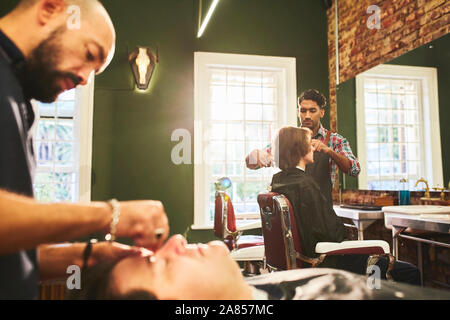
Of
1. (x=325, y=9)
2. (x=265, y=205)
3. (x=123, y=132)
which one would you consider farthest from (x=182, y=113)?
(x=325, y=9)

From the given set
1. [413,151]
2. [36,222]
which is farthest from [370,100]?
[36,222]

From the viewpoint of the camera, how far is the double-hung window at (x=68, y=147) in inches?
122

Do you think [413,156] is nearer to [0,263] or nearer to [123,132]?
[123,132]

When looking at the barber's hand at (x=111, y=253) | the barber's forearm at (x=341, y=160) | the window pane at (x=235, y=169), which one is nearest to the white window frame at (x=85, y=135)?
the window pane at (x=235, y=169)

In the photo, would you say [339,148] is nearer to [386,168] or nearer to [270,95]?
[386,168]

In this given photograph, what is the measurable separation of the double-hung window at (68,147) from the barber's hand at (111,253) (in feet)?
7.59

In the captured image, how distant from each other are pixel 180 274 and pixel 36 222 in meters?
0.46

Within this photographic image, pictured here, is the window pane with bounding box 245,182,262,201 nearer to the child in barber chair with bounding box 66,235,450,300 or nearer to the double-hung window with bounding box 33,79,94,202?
the double-hung window with bounding box 33,79,94,202

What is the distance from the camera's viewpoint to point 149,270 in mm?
942

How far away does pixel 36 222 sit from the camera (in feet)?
2.05

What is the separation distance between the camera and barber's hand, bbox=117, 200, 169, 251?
75 centimetres

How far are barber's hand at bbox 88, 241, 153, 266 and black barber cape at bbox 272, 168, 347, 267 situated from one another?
1306mm

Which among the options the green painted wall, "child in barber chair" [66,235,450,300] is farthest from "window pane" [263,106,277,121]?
"child in barber chair" [66,235,450,300]

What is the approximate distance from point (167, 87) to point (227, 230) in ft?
6.17
